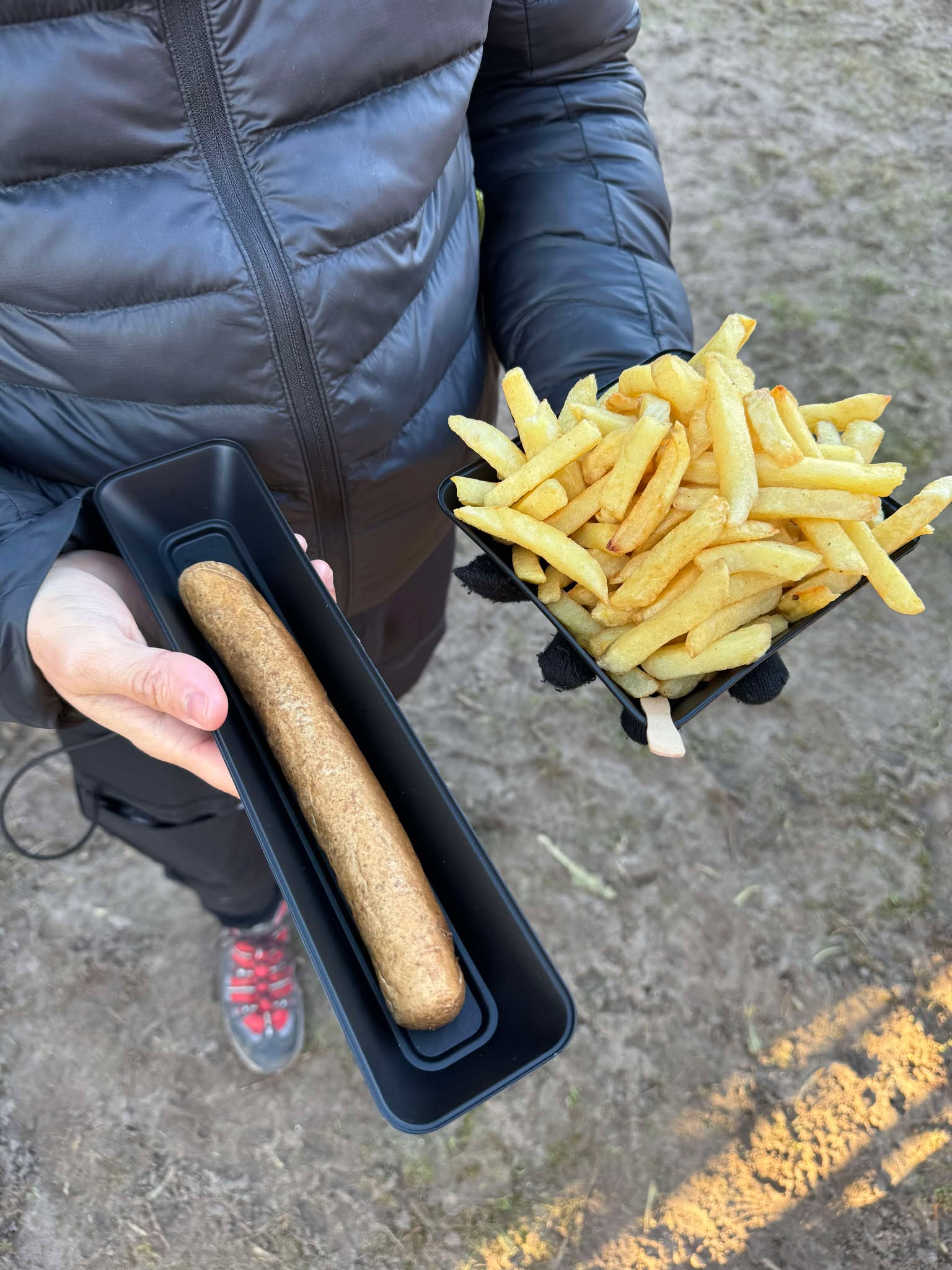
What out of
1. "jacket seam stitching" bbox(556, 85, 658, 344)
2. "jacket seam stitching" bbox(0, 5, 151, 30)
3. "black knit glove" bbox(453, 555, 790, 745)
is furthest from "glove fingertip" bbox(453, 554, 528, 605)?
"jacket seam stitching" bbox(0, 5, 151, 30)

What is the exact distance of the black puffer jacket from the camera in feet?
4.10

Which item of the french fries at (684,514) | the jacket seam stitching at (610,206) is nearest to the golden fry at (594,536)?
the french fries at (684,514)

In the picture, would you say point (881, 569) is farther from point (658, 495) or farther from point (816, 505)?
point (658, 495)

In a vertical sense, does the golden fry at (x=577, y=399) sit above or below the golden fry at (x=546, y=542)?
above

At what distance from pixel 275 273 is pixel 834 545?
102 centimetres

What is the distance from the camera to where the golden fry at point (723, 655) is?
55.0 inches

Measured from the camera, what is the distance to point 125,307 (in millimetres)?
1376

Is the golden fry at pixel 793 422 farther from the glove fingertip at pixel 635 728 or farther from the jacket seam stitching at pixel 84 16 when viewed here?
the jacket seam stitching at pixel 84 16

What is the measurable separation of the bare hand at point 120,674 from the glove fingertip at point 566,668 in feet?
1.84

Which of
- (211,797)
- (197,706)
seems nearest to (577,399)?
(197,706)

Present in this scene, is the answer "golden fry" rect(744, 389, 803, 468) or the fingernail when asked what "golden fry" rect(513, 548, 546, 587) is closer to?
"golden fry" rect(744, 389, 803, 468)

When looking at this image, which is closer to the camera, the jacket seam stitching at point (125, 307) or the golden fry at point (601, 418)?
the jacket seam stitching at point (125, 307)

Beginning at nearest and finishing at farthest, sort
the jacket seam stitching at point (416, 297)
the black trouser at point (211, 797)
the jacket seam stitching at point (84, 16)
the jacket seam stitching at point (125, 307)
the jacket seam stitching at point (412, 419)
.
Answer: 1. the jacket seam stitching at point (84, 16)
2. the jacket seam stitching at point (125, 307)
3. the jacket seam stitching at point (416, 297)
4. the jacket seam stitching at point (412, 419)
5. the black trouser at point (211, 797)

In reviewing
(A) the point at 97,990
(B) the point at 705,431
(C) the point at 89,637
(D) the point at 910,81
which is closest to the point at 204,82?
(C) the point at 89,637
